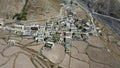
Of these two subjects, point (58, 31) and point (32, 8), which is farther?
point (32, 8)

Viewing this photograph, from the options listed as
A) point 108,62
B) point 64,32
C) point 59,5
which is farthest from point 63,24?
point 108,62

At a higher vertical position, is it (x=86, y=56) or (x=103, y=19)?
(x=103, y=19)

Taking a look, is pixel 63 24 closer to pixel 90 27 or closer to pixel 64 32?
pixel 64 32

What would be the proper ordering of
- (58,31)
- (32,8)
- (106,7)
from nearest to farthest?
(58,31) → (106,7) → (32,8)

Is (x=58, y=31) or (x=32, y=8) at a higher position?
(x=32, y=8)

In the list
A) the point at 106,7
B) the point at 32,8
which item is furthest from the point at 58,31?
the point at 106,7

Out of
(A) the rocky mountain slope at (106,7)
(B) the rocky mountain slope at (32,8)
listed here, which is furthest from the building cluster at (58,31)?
(A) the rocky mountain slope at (106,7)

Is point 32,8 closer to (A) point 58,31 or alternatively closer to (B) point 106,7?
(A) point 58,31

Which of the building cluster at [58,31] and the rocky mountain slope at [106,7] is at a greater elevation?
the rocky mountain slope at [106,7]

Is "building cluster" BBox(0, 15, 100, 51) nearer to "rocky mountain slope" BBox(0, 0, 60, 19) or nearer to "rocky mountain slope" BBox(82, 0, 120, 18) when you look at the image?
"rocky mountain slope" BBox(0, 0, 60, 19)

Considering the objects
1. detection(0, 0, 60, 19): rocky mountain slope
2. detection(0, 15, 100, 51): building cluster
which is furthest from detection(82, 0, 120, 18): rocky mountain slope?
detection(0, 0, 60, 19): rocky mountain slope

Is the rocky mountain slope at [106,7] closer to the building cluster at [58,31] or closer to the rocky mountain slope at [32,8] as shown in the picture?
the building cluster at [58,31]
